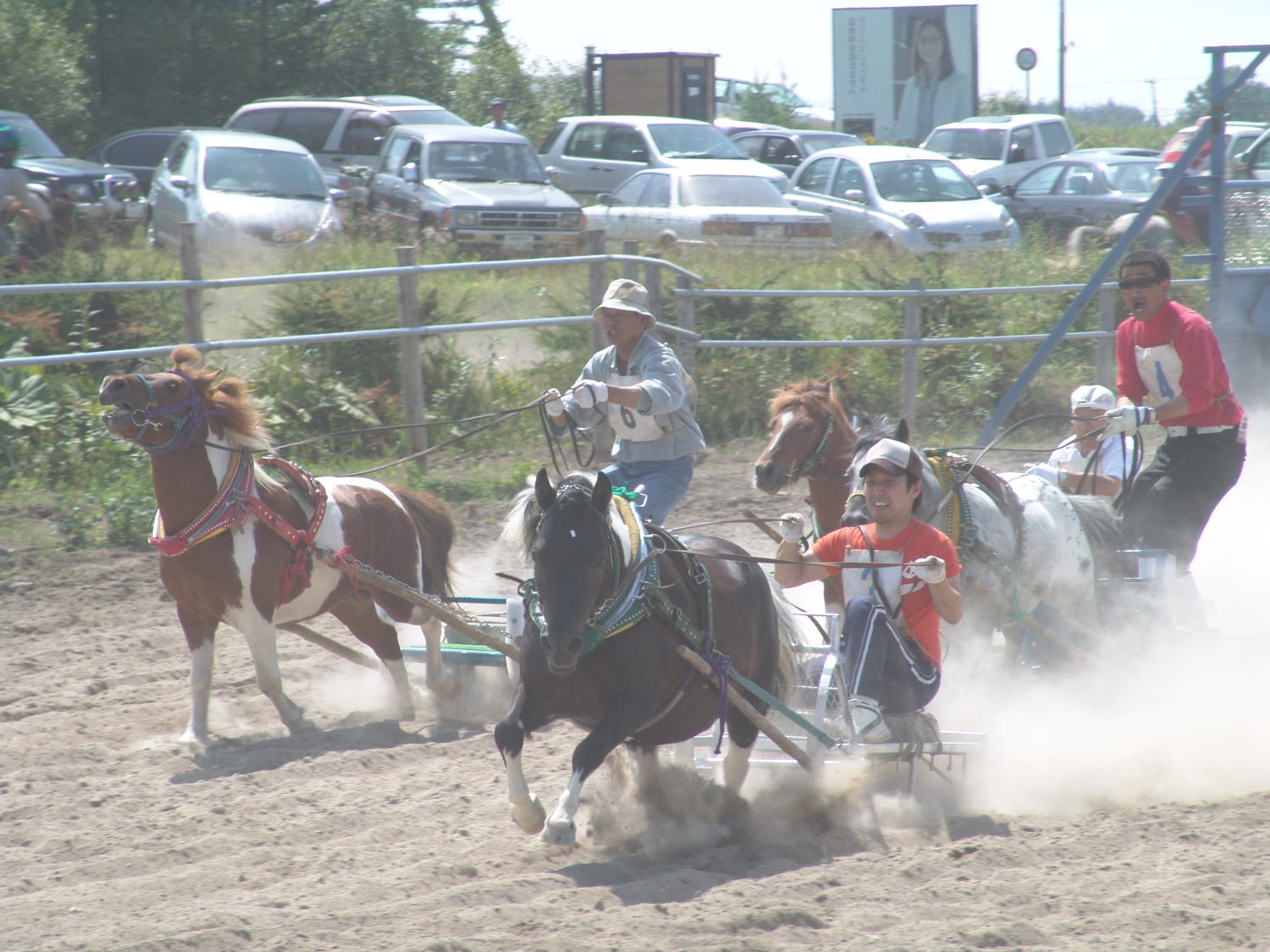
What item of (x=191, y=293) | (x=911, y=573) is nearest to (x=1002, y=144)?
(x=191, y=293)

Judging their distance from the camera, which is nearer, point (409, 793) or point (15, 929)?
point (15, 929)

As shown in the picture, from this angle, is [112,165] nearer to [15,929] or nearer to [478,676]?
[478,676]

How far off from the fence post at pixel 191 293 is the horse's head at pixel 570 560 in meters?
5.20

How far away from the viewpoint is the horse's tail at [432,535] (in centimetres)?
600

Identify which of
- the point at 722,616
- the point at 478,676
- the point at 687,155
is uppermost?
the point at 687,155

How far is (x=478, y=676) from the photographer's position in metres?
6.02

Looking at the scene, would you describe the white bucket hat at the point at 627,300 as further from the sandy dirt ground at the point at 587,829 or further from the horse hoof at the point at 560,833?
the horse hoof at the point at 560,833

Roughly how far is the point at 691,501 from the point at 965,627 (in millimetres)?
3592

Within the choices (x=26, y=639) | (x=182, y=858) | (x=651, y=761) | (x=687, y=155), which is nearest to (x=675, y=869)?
(x=651, y=761)

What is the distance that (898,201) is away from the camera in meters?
16.4

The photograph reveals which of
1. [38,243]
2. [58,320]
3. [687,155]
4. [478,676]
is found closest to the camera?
[478,676]

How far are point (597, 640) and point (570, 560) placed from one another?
0.89 ft

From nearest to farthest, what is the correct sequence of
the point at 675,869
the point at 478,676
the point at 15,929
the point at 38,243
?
the point at 15,929, the point at 675,869, the point at 478,676, the point at 38,243

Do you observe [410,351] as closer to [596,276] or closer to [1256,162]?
[596,276]
